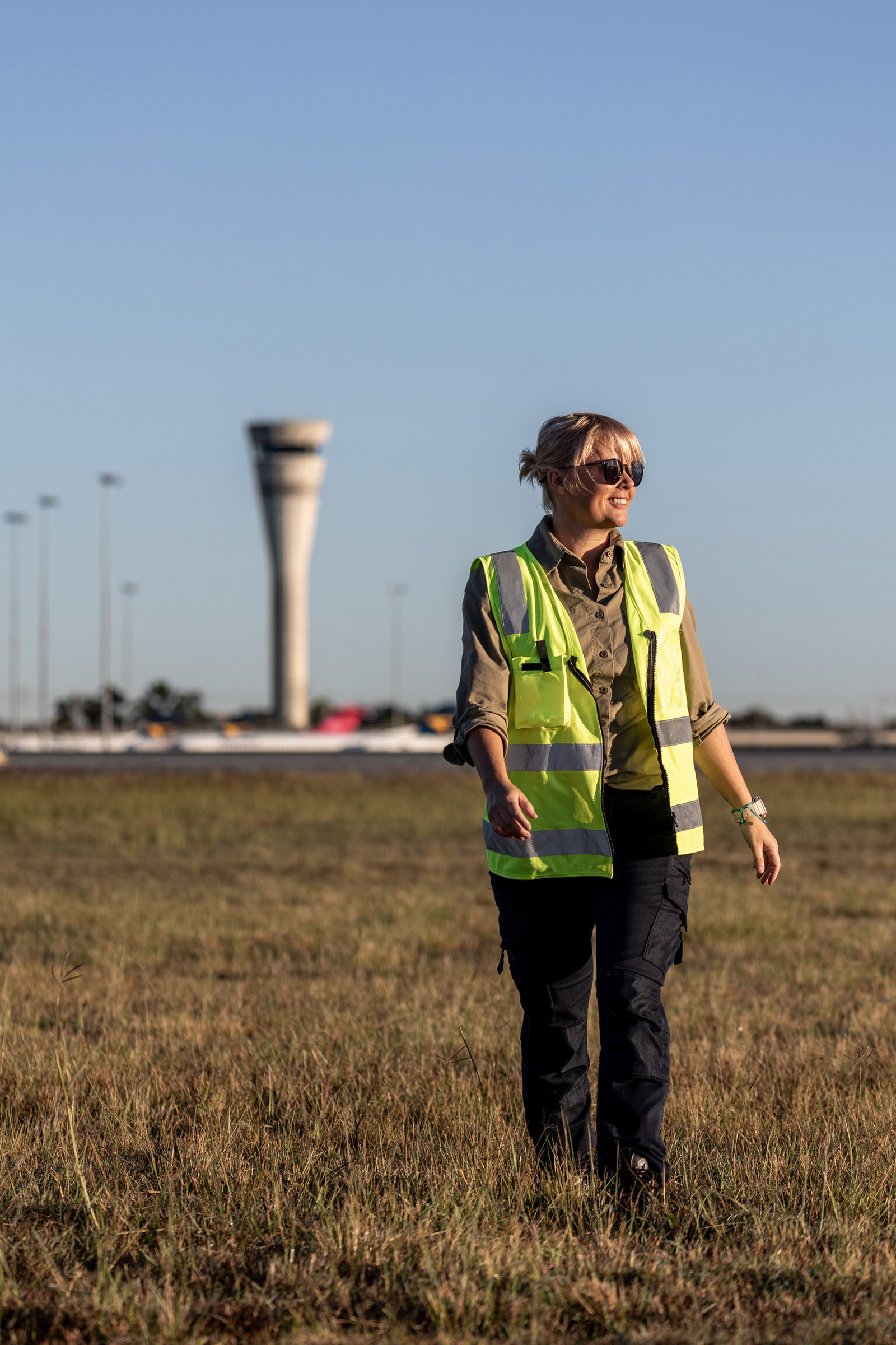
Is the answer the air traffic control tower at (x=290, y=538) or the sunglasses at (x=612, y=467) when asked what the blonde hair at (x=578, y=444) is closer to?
the sunglasses at (x=612, y=467)

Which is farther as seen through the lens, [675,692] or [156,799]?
[156,799]

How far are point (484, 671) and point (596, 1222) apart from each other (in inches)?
56.2

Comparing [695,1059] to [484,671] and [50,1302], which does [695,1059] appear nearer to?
[484,671]

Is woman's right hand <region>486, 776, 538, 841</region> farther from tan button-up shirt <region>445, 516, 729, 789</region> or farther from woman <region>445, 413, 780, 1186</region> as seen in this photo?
tan button-up shirt <region>445, 516, 729, 789</region>

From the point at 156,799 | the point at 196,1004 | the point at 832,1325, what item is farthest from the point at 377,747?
the point at 832,1325

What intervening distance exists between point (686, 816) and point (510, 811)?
65 centimetres

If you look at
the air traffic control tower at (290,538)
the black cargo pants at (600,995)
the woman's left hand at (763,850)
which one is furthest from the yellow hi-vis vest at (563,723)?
the air traffic control tower at (290,538)

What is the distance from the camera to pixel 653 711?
3.97 m

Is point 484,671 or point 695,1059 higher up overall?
point 484,671

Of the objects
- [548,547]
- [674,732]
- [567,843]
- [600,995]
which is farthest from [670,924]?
[548,547]

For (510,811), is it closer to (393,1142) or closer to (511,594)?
(511,594)

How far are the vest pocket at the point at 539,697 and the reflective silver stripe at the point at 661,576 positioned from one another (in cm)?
41

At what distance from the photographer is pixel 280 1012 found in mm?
6965

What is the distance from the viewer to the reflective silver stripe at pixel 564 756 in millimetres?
3916
